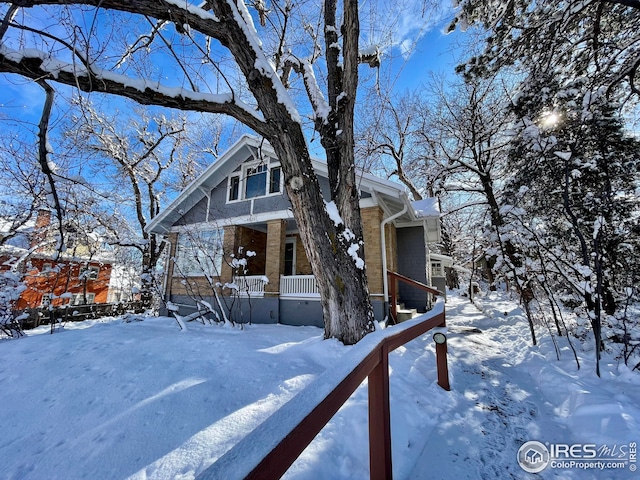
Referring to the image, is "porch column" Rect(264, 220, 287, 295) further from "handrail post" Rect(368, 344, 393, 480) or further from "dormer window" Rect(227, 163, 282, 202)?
"handrail post" Rect(368, 344, 393, 480)

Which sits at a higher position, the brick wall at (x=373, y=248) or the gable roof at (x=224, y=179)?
the gable roof at (x=224, y=179)

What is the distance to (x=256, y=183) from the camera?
10.3m

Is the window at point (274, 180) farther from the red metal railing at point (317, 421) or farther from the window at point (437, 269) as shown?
the window at point (437, 269)

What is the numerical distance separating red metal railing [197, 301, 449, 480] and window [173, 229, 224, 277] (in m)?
8.33

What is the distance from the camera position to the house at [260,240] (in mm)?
7986

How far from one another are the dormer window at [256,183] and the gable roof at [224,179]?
416 millimetres

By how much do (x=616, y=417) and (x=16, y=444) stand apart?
4.95 m

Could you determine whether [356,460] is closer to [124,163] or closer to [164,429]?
[164,429]

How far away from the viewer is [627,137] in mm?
5395

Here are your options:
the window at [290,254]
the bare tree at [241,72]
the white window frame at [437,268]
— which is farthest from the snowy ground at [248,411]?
the white window frame at [437,268]

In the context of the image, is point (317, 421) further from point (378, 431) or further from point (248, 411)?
point (248, 411)

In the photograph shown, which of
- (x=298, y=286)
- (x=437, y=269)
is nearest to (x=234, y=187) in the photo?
(x=298, y=286)

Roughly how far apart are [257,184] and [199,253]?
11.2ft

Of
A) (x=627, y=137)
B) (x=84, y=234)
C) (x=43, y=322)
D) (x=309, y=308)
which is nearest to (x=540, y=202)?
(x=627, y=137)
